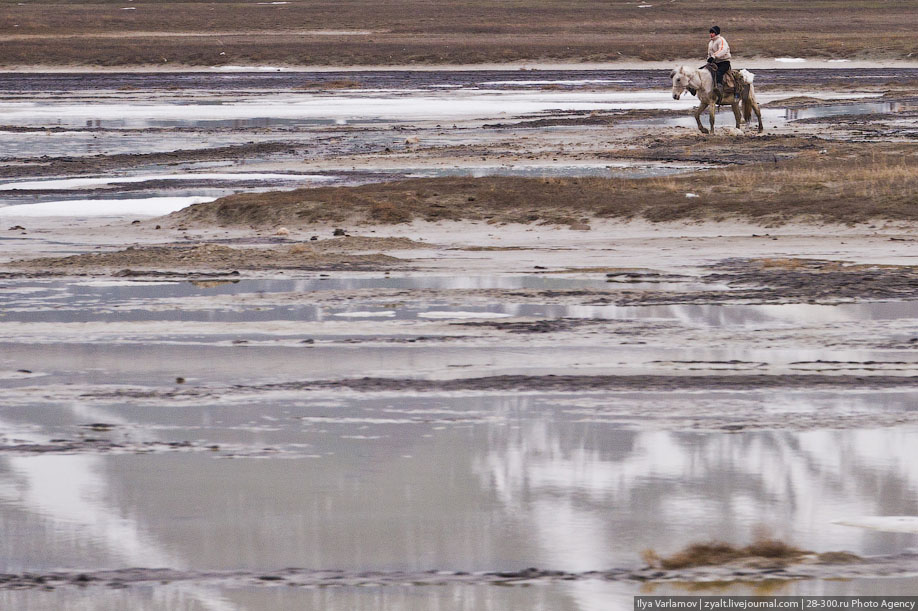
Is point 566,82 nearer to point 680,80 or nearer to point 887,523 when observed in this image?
point 680,80

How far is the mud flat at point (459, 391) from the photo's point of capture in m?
6.77

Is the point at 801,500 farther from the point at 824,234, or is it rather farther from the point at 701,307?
the point at 824,234

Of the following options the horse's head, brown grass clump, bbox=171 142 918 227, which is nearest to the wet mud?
brown grass clump, bbox=171 142 918 227

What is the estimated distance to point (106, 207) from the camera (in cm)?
2114

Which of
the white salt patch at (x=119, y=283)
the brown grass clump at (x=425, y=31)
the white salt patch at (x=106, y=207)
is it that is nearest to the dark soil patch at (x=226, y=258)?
the white salt patch at (x=119, y=283)

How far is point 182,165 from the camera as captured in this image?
1081 inches

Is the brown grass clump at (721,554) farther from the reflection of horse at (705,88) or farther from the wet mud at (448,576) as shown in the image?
the reflection of horse at (705,88)

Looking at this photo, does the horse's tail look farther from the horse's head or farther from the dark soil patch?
the dark soil patch

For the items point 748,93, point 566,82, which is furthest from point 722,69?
point 566,82

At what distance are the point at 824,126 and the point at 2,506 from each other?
2735 cm

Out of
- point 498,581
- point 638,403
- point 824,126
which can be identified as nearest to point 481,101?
point 824,126

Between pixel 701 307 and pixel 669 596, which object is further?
pixel 701 307

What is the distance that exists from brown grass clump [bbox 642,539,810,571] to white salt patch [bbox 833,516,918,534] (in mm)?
448

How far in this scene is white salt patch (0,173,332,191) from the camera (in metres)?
24.1
